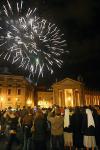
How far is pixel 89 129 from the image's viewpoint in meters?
11.7

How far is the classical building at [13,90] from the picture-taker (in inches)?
3142

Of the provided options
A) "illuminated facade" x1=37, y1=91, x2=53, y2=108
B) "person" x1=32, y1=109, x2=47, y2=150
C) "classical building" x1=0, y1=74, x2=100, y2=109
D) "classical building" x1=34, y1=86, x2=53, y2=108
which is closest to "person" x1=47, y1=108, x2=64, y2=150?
"person" x1=32, y1=109, x2=47, y2=150

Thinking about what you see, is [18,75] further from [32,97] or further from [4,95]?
[32,97]

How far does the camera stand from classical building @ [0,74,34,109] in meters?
79.8

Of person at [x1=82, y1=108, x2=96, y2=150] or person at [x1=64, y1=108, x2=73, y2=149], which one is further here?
person at [x1=64, y1=108, x2=73, y2=149]

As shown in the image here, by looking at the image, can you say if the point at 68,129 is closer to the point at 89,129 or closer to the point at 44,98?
the point at 89,129

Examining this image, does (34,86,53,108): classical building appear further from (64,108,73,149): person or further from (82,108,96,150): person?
(82,108,96,150): person

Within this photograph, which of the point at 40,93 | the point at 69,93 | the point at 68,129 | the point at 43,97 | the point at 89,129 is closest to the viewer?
the point at 89,129

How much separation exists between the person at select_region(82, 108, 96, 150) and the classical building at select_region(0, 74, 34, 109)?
6852cm

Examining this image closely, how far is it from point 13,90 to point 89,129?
7088 centimetres

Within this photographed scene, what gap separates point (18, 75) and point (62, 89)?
53.7ft

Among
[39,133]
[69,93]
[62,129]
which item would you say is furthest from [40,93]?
[39,133]

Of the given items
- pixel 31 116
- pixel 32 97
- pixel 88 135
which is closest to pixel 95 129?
pixel 88 135

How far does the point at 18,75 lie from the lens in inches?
3273
